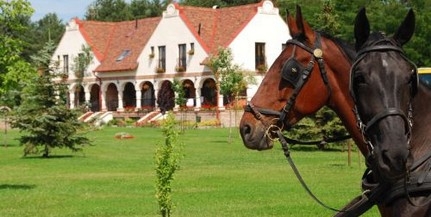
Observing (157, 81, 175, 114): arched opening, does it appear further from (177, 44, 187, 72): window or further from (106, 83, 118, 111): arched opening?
(106, 83, 118, 111): arched opening

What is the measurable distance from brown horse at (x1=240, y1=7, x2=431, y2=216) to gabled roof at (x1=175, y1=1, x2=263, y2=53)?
56.5 m

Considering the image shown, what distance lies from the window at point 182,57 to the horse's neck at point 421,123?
6013cm

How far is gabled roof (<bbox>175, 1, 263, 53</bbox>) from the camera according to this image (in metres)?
63.1

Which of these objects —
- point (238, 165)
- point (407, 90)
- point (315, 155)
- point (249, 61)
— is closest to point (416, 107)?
point (407, 90)

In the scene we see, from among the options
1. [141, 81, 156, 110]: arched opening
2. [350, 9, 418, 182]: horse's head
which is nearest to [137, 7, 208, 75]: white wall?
[141, 81, 156, 110]: arched opening

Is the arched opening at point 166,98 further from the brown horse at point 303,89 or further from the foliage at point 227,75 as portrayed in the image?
the brown horse at point 303,89

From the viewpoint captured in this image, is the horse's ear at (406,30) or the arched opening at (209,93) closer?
the horse's ear at (406,30)

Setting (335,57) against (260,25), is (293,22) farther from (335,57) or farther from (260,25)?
(260,25)

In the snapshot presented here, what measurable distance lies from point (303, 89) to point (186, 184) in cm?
1392

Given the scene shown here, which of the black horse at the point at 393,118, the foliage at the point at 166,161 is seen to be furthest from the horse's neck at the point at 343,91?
the foliage at the point at 166,161

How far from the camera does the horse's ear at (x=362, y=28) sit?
4699 millimetres

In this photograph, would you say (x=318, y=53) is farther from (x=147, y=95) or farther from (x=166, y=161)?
(x=147, y=95)

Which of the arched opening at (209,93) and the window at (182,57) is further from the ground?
the window at (182,57)

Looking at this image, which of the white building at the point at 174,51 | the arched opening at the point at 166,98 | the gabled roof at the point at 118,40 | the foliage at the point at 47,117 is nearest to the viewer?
the foliage at the point at 47,117
